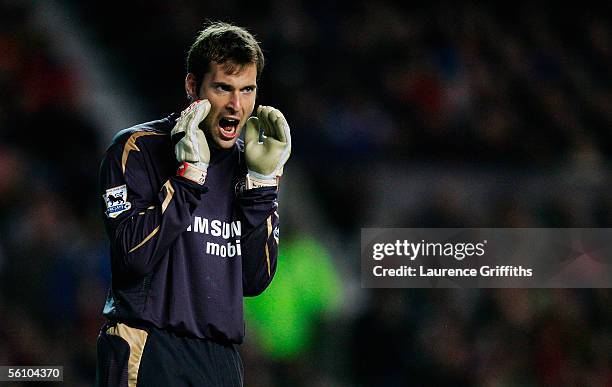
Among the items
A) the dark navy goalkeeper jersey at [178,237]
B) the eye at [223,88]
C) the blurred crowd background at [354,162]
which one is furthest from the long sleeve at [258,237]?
the blurred crowd background at [354,162]

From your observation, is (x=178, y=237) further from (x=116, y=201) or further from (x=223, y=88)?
(x=223, y=88)

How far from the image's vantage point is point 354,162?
7.03m

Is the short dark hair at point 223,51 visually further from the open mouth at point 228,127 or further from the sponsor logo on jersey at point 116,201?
the sponsor logo on jersey at point 116,201

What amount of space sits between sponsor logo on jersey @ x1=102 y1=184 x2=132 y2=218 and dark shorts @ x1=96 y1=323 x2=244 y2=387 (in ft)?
1.03

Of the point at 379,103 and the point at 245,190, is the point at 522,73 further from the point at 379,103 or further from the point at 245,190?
the point at 245,190

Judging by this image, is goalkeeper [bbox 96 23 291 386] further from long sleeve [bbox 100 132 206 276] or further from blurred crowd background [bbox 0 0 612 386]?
blurred crowd background [bbox 0 0 612 386]

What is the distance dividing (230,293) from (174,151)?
1.45 ft

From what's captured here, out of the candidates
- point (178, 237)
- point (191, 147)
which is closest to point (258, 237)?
point (178, 237)

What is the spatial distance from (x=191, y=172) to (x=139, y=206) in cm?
18

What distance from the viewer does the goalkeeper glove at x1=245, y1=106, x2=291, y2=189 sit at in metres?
3.07

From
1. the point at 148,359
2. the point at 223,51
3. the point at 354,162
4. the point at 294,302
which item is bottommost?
the point at 148,359

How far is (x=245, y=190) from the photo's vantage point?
3062 millimetres

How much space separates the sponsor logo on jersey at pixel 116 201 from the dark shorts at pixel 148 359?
0.32 meters

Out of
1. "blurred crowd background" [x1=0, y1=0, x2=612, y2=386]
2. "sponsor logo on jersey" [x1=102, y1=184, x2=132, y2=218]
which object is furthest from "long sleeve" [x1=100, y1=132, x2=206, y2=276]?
"blurred crowd background" [x1=0, y1=0, x2=612, y2=386]
